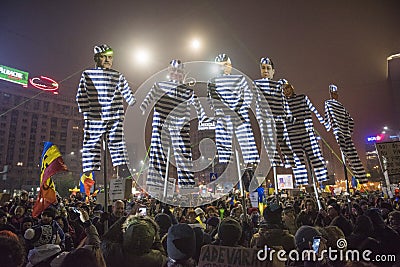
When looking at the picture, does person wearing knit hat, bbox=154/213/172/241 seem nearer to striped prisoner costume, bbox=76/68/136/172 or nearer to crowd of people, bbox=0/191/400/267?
crowd of people, bbox=0/191/400/267

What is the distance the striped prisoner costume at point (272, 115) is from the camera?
8.34 meters

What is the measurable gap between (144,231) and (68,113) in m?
93.3

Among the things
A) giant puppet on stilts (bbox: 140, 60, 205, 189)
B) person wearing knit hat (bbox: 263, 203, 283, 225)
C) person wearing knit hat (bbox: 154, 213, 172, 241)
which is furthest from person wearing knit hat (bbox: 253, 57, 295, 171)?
person wearing knit hat (bbox: 154, 213, 172, 241)

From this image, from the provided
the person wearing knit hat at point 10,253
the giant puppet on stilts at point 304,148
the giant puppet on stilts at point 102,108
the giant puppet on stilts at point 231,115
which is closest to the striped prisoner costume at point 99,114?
the giant puppet on stilts at point 102,108

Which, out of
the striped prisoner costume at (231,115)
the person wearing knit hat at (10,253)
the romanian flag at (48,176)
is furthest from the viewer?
the striped prisoner costume at (231,115)

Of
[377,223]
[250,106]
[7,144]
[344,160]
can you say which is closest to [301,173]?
[344,160]

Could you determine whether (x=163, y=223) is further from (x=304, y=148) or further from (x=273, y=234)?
(x=304, y=148)

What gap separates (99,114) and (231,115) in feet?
10.7

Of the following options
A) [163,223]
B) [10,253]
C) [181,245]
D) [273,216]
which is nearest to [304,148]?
[273,216]

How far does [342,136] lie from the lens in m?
9.70
